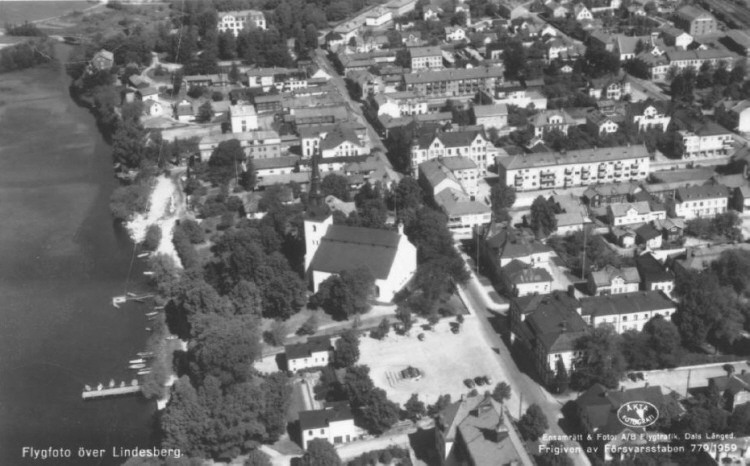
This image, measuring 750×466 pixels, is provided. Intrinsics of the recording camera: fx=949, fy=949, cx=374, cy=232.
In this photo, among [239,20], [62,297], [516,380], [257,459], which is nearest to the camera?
[257,459]

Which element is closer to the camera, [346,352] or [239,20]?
[346,352]

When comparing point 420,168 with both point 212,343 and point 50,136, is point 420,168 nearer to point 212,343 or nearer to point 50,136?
point 212,343

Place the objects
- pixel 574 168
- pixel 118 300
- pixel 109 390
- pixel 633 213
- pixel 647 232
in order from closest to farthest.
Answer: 1. pixel 109 390
2. pixel 118 300
3. pixel 647 232
4. pixel 633 213
5. pixel 574 168

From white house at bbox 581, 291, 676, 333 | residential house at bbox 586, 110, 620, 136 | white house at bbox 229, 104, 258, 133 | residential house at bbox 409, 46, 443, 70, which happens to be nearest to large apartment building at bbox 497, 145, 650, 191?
residential house at bbox 586, 110, 620, 136

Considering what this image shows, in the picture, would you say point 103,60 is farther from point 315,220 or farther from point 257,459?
point 257,459

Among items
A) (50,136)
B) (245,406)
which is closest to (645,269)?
(245,406)

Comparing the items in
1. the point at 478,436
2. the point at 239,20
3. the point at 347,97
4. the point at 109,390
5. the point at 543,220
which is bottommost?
the point at 239,20

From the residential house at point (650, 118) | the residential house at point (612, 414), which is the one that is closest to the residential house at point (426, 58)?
the residential house at point (650, 118)

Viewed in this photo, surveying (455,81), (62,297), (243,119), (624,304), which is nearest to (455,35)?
(455,81)
